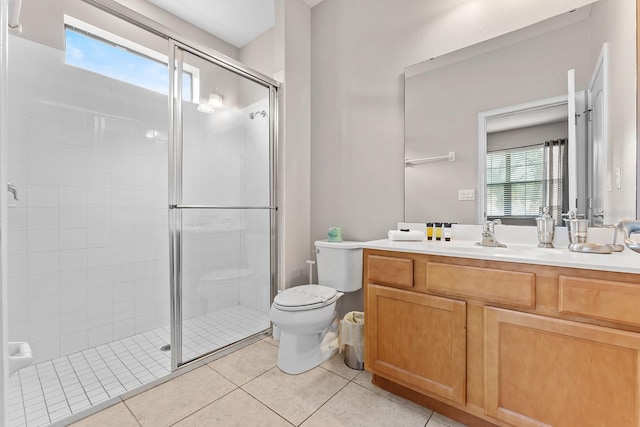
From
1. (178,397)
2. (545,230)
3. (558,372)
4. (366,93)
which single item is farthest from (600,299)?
(178,397)

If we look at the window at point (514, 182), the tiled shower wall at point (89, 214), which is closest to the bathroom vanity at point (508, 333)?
the window at point (514, 182)

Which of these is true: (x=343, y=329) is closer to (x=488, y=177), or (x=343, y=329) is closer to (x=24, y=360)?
(x=488, y=177)

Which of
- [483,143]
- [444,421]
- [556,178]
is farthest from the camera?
[483,143]

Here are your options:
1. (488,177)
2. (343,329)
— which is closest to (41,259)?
(343,329)

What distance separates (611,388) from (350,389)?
3.80 feet

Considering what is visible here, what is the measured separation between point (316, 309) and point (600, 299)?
1.33 m

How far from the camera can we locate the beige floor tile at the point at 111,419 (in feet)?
4.48

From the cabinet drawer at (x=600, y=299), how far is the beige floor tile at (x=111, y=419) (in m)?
1.98

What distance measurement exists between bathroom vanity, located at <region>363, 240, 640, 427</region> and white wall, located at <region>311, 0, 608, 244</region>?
0.74 meters

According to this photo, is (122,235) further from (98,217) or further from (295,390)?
(295,390)

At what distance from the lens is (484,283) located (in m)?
1.22

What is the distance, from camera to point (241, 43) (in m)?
3.15

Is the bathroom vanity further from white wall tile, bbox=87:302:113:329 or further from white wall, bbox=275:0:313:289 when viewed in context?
white wall tile, bbox=87:302:113:329

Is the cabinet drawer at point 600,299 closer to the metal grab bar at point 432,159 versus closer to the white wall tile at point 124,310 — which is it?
the metal grab bar at point 432,159
